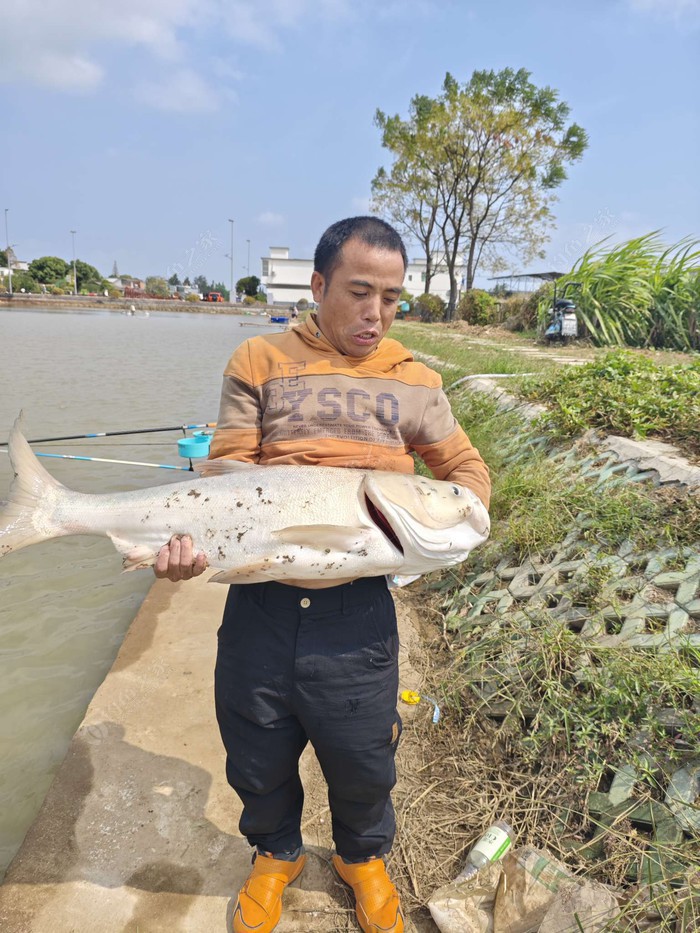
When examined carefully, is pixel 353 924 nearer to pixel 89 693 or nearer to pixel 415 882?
pixel 415 882

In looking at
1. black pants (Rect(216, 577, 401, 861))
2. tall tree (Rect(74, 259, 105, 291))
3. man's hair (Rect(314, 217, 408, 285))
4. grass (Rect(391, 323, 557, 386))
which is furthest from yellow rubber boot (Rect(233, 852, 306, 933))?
tall tree (Rect(74, 259, 105, 291))

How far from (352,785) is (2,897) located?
1465 millimetres

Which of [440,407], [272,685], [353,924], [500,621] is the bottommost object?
[353,924]

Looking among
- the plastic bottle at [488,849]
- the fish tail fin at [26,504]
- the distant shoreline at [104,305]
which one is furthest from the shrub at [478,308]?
the distant shoreline at [104,305]

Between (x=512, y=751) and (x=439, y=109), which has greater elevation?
(x=439, y=109)

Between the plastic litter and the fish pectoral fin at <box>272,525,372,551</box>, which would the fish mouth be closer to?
the fish pectoral fin at <box>272,525,372,551</box>

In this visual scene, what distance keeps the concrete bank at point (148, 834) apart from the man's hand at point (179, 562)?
135cm

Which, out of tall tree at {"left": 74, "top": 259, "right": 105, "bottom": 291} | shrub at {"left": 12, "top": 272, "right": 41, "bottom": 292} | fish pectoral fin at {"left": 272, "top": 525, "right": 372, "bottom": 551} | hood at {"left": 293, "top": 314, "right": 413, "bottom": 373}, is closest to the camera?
fish pectoral fin at {"left": 272, "top": 525, "right": 372, "bottom": 551}

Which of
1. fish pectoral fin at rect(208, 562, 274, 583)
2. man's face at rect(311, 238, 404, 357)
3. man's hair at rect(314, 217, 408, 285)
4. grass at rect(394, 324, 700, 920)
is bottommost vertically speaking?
grass at rect(394, 324, 700, 920)

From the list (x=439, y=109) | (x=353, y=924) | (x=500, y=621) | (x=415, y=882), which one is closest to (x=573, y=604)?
(x=500, y=621)

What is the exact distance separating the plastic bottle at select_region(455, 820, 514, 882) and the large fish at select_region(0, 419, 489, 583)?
1.25 meters

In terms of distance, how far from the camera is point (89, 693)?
3926 mm

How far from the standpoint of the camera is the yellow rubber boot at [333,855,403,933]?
2.09 metres

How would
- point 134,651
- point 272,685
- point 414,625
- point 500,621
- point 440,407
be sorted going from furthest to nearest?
point 414,625 < point 134,651 < point 500,621 < point 440,407 < point 272,685
